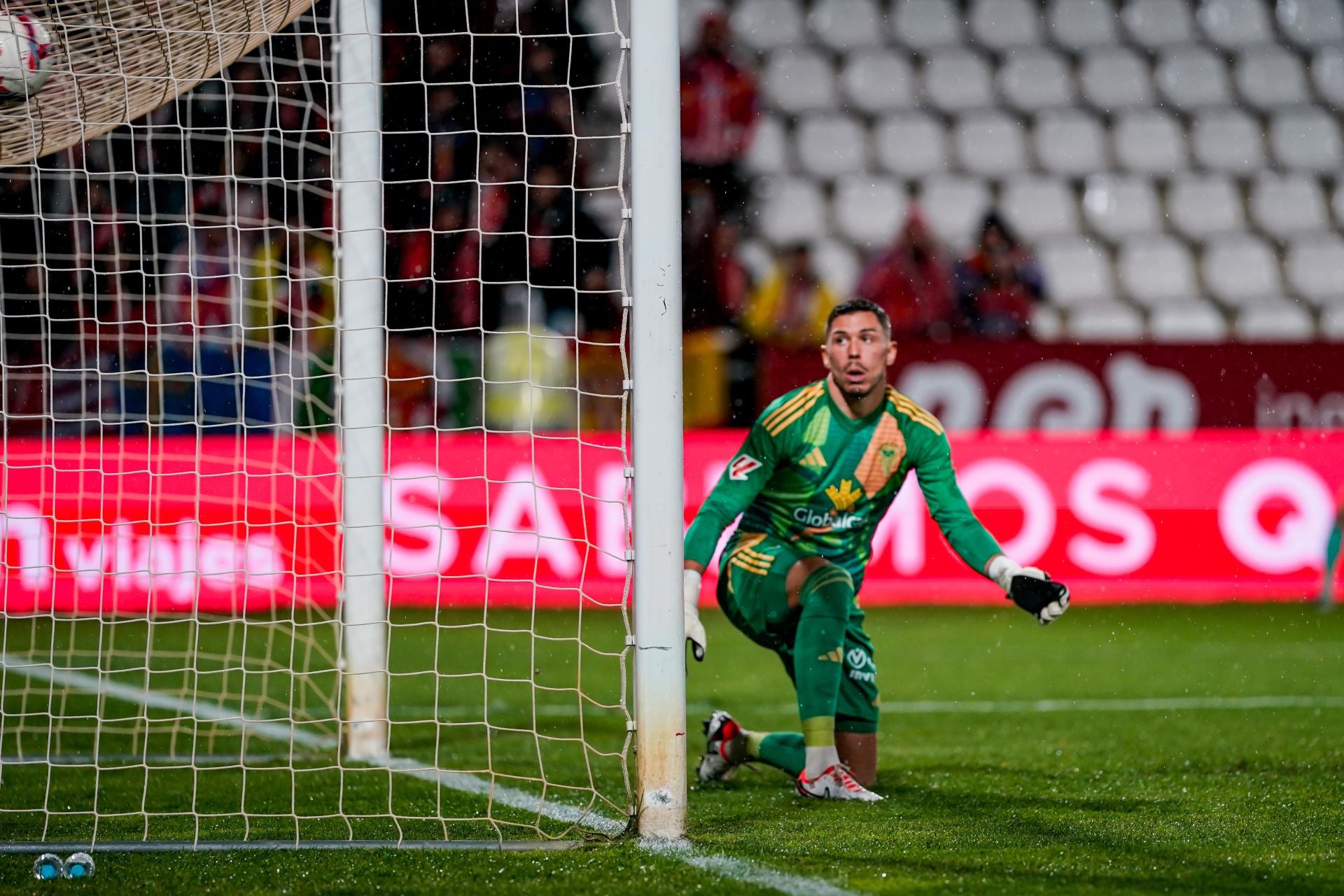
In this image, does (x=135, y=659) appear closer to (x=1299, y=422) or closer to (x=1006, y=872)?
(x=1006, y=872)

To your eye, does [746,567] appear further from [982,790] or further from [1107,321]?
[1107,321]

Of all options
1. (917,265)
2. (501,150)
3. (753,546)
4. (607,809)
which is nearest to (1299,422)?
(917,265)

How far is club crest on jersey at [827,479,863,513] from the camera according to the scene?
448cm

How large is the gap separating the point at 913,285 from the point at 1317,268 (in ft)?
13.5

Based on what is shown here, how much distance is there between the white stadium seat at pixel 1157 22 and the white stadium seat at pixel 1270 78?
2.03ft

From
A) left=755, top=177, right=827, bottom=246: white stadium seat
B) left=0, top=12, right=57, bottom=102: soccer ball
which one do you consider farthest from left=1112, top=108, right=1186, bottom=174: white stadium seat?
left=0, top=12, right=57, bottom=102: soccer ball

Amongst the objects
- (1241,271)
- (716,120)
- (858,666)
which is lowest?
(858,666)

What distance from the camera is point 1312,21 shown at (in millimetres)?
15250

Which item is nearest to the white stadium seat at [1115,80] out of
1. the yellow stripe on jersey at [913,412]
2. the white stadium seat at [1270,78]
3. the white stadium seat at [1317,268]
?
the white stadium seat at [1270,78]

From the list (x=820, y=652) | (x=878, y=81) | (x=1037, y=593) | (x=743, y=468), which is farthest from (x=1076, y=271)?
(x=1037, y=593)

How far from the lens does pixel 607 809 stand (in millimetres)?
4113

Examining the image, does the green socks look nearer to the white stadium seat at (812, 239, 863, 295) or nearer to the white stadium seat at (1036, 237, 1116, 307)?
the white stadium seat at (812, 239, 863, 295)

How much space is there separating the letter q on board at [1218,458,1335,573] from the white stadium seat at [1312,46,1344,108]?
6.36 m

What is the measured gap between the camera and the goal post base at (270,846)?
3.58 m
